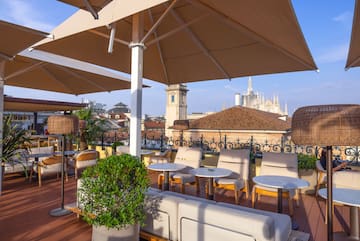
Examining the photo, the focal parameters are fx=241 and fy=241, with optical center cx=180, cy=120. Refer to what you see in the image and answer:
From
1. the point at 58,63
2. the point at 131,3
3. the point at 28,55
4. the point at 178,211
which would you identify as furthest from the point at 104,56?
the point at 178,211

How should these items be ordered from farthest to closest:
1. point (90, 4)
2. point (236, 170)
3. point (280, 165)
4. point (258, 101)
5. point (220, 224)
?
point (258, 101) → point (236, 170) → point (280, 165) → point (90, 4) → point (220, 224)

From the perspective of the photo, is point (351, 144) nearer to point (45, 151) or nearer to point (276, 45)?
point (276, 45)

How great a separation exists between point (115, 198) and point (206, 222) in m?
0.88

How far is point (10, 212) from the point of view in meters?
3.62

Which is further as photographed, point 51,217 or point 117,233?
point 51,217

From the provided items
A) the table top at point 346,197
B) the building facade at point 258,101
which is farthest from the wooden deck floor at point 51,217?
the building facade at point 258,101

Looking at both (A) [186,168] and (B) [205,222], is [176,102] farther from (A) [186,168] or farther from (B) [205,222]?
(B) [205,222]

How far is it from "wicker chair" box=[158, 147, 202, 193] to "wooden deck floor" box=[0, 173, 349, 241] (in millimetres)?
459

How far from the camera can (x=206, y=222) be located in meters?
2.08

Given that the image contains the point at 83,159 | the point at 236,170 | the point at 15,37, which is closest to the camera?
the point at 15,37

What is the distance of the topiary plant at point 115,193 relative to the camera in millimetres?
2246

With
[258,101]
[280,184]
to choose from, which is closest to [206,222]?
[280,184]

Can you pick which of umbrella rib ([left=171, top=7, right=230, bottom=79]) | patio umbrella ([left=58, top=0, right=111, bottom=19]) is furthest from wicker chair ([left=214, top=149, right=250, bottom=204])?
patio umbrella ([left=58, top=0, right=111, bottom=19])

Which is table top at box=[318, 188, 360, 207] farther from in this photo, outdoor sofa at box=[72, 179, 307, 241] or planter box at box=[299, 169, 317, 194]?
planter box at box=[299, 169, 317, 194]
